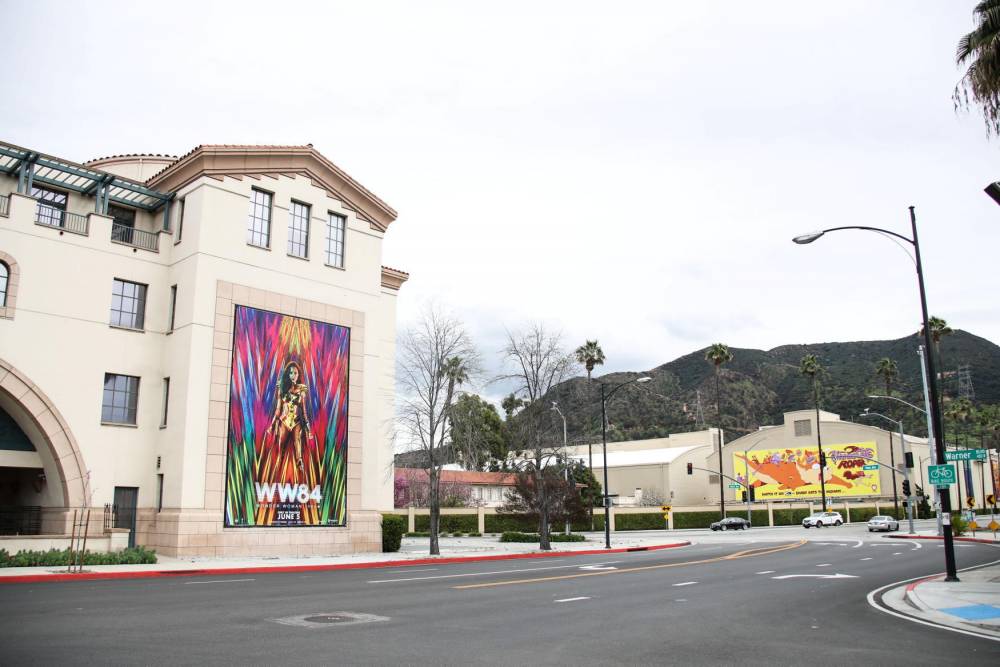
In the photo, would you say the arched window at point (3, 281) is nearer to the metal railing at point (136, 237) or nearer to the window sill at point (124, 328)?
the window sill at point (124, 328)

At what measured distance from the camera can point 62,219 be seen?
30.4 metres

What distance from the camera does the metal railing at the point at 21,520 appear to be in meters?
27.8

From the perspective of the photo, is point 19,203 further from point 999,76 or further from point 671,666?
point 999,76

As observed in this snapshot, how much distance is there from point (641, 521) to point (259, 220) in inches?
2033

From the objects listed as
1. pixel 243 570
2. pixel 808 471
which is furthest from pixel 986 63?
pixel 808 471

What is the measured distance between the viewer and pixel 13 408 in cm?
2712

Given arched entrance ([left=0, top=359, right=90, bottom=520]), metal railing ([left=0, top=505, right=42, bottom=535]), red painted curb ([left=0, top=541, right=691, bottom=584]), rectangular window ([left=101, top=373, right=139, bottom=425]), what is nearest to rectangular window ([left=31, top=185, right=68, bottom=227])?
rectangular window ([left=101, top=373, right=139, bottom=425])

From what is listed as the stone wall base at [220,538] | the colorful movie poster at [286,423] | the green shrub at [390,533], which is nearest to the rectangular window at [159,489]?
the stone wall base at [220,538]

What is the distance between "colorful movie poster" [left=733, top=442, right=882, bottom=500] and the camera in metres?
84.6

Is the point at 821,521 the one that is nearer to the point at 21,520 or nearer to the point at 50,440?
the point at 21,520

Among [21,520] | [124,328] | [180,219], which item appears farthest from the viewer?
[180,219]

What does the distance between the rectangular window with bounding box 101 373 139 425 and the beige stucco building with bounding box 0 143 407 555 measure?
0.13 ft

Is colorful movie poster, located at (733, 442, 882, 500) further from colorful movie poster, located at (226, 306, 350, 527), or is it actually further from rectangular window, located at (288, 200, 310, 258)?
rectangular window, located at (288, 200, 310, 258)

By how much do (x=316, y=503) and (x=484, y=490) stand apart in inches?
1968
